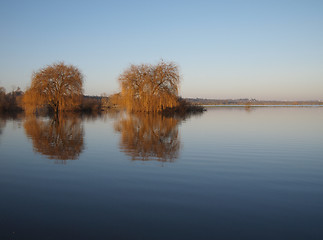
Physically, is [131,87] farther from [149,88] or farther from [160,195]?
[160,195]

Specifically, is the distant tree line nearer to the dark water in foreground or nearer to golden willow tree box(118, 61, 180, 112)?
golden willow tree box(118, 61, 180, 112)

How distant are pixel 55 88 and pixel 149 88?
40.1 ft

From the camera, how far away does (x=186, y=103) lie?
156 feet

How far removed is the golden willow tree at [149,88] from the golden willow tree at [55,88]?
6.03m

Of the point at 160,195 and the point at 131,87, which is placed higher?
the point at 131,87

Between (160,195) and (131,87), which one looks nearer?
(160,195)

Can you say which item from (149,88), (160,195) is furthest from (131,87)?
(160,195)

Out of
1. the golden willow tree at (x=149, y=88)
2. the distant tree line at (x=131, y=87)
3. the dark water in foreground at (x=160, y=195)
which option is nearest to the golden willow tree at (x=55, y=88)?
the distant tree line at (x=131, y=87)

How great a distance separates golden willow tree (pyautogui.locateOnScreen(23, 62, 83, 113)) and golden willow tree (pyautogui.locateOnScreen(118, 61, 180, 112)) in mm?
6029

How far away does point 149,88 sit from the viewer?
118ft

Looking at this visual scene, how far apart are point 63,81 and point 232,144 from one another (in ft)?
97.8

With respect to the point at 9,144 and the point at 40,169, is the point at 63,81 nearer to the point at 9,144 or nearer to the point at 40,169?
the point at 9,144

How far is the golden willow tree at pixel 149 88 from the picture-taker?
→ 35906 mm

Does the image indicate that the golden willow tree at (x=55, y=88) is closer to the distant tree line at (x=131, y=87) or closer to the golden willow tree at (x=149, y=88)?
the distant tree line at (x=131, y=87)
